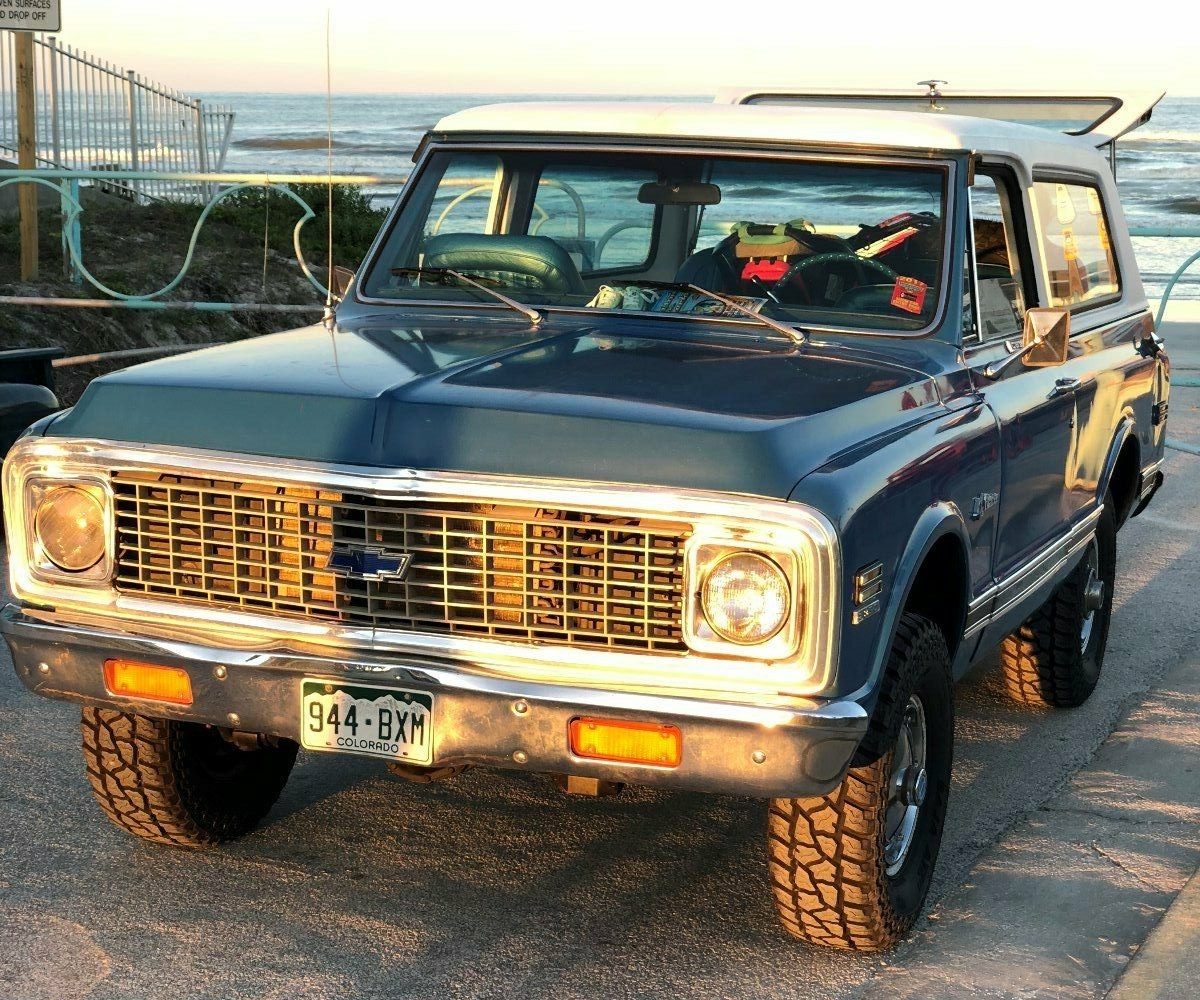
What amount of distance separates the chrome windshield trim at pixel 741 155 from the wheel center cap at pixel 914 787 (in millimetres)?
1169

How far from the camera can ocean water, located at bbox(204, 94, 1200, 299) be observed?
31453mm

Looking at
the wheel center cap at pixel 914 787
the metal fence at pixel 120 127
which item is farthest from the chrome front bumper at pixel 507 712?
the metal fence at pixel 120 127

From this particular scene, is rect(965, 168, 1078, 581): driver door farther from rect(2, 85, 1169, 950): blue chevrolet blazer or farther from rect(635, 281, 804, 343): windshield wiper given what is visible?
rect(635, 281, 804, 343): windshield wiper

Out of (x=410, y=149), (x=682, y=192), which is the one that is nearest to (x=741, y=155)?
(x=682, y=192)

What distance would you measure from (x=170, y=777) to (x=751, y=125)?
2383 millimetres

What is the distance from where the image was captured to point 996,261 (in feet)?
16.8

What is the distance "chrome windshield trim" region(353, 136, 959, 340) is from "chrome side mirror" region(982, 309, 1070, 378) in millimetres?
243

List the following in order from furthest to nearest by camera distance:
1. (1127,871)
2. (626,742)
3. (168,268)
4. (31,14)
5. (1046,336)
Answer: (168,268)
(31,14)
(1046,336)
(1127,871)
(626,742)

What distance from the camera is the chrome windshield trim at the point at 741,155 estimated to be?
15.4 feet

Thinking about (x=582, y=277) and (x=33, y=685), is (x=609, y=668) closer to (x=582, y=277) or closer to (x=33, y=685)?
(x=33, y=685)

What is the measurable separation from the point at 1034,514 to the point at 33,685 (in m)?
2.75

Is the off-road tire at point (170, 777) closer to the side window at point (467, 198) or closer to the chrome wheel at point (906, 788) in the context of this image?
the chrome wheel at point (906, 788)

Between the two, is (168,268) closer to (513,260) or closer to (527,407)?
(513,260)

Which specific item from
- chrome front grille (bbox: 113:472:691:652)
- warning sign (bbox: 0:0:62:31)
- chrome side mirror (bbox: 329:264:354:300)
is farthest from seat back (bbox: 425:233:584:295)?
warning sign (bbox: 0:0:62:31)
